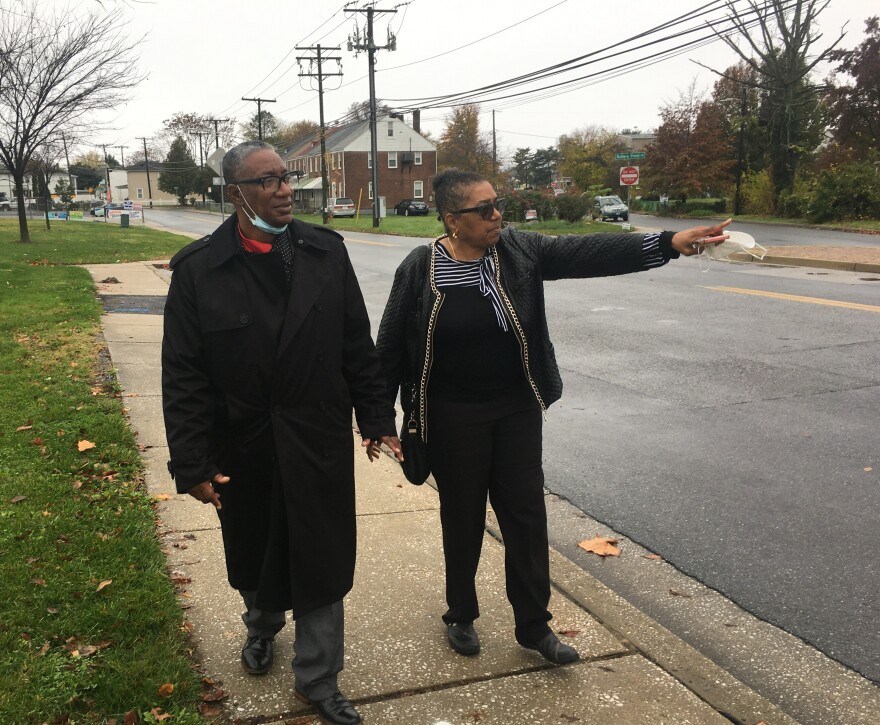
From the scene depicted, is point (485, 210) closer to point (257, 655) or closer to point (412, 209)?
point (257, 655)

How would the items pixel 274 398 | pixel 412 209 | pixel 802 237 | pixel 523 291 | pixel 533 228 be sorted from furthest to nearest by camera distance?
pixel 412 209
pixel 533 228
pixel 802 237
pixel 523 291
pixel 274 398

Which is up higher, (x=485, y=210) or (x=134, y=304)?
(x=485, y=210)

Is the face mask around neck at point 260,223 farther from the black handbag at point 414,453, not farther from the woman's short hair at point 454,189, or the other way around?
the black handbag at point 414,453

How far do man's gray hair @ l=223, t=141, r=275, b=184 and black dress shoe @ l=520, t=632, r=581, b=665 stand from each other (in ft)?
6.60

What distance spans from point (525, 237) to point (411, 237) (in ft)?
105

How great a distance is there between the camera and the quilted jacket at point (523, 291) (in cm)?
317

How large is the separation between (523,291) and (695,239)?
0.64 m

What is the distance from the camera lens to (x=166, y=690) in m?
2.91

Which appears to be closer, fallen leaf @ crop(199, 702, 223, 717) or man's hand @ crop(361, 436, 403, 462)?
fallen leaf @ crop(199, 702, 223, 717)

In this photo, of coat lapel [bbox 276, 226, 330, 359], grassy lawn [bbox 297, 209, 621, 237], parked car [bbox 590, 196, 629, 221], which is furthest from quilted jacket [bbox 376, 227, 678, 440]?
parked car [bbox 590, 196, 629, 221]

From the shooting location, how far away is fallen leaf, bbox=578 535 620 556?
445 centimetres

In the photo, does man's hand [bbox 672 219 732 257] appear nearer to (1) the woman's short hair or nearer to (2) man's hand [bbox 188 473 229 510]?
(1) the woman's short hair

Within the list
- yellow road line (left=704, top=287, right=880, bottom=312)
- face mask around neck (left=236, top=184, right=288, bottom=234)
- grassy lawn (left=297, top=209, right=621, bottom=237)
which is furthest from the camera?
grassy lawn (left=297, top=209, right=621, bottom=237)

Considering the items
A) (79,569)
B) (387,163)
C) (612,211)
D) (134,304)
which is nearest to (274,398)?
(79,569)
